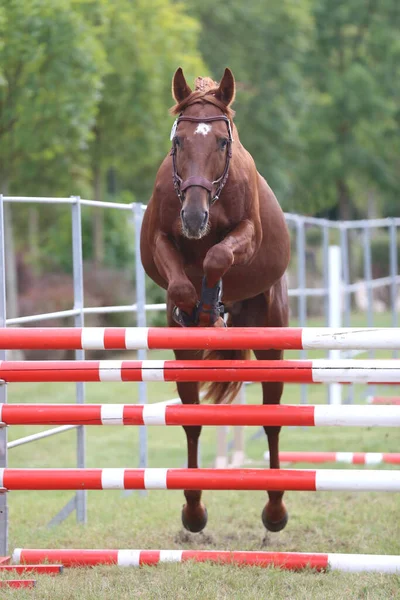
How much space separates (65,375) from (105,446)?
6.01 metres

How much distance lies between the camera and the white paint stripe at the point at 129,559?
4.79 m

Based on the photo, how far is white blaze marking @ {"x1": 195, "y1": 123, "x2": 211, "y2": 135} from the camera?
15.7 feet

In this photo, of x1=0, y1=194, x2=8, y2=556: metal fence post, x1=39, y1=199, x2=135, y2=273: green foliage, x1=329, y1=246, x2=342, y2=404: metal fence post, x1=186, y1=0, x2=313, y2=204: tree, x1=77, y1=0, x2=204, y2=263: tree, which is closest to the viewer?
x1=0, y1=194, x2=8, y2=556: metal fence post

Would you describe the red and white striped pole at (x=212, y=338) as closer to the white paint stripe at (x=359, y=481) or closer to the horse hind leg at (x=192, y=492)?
the white paint stripe at (x=359, y=481)

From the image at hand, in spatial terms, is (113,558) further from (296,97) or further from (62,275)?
(296,97)

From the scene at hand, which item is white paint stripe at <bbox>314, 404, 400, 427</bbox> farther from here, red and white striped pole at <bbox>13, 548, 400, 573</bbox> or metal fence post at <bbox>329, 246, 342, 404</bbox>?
metal fence post at <bbox>329, 246, 342, 404</bbox>

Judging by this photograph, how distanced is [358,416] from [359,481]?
292mm

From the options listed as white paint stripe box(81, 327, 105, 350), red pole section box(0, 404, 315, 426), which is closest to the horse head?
white paint stripe box(81, 327, 105, 350)

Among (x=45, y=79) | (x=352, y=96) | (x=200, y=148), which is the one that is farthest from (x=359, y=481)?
(x=352, y=96)

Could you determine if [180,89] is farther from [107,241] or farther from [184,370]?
[107,241]

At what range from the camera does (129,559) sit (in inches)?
188

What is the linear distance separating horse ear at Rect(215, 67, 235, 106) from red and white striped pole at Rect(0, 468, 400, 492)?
1.85 meters

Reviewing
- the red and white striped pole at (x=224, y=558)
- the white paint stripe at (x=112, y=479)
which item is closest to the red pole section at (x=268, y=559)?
the red and white striped pole at (x=224, y=558)

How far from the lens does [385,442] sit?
9.70 m
